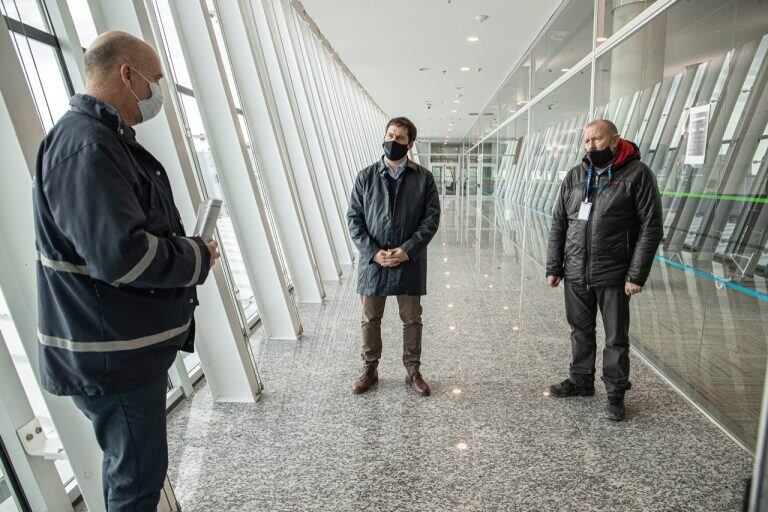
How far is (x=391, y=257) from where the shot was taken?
2680 millimetres

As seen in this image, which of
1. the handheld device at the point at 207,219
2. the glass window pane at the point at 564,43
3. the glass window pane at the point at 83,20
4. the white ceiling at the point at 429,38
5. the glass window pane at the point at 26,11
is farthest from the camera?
the white ceiling at the point at 429,38

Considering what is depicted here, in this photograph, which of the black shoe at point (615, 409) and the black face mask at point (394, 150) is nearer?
the black shoe at point (615, 409)

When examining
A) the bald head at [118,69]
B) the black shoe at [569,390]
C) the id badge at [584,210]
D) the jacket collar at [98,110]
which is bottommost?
the black shoe at [569,390]

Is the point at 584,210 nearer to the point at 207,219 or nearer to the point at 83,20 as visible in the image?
the point at 207,219

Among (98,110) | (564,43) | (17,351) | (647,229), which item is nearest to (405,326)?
(647,229)

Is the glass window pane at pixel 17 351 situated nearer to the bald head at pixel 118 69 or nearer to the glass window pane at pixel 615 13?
the bald head at pixel 118 69

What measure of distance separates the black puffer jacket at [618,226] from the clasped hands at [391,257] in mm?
1088

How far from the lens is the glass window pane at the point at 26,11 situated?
1910mm

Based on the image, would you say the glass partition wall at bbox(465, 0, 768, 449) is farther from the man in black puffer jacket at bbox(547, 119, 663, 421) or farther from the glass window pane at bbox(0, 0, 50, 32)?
the glass window pane at bbox(0, 0, 50, 32)

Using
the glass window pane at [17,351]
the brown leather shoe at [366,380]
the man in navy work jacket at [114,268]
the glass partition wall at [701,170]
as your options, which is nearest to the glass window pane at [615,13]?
the glass partition wall at [701,170]

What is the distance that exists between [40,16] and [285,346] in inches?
108

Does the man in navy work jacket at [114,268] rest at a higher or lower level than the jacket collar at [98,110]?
lower

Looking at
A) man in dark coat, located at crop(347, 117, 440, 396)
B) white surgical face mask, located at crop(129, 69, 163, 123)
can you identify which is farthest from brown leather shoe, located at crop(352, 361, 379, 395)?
white surgical face mask, located at crop(129, 69, 163, 123)

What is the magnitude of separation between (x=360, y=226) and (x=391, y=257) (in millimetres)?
336
